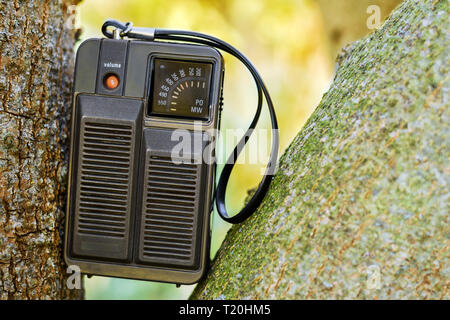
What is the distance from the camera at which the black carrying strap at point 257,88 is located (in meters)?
0.88

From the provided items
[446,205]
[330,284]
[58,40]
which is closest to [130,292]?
[58,40]

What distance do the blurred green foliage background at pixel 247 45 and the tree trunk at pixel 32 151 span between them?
3.99ft

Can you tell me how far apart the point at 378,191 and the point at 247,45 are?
192 centimetres

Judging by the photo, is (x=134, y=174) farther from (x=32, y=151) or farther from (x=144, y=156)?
(x=32, y=151)

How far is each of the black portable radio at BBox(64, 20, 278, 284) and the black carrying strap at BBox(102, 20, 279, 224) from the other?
0.04 ft

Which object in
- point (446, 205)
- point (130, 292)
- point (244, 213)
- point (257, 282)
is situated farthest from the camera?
point (130, 292)

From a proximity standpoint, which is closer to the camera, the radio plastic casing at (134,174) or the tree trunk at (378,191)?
the tree trunk at (378,191)

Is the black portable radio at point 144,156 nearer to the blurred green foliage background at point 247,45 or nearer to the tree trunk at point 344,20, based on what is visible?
the tree trunk at point 344,20

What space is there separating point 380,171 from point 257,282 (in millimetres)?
304

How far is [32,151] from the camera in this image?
0.92m

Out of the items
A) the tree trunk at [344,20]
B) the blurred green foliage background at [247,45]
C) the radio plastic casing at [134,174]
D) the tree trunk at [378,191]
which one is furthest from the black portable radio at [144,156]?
the blurred green foliage background at [247,45]

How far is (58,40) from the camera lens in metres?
0.99

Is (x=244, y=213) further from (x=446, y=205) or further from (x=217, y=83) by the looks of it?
(x=446, y=205)
